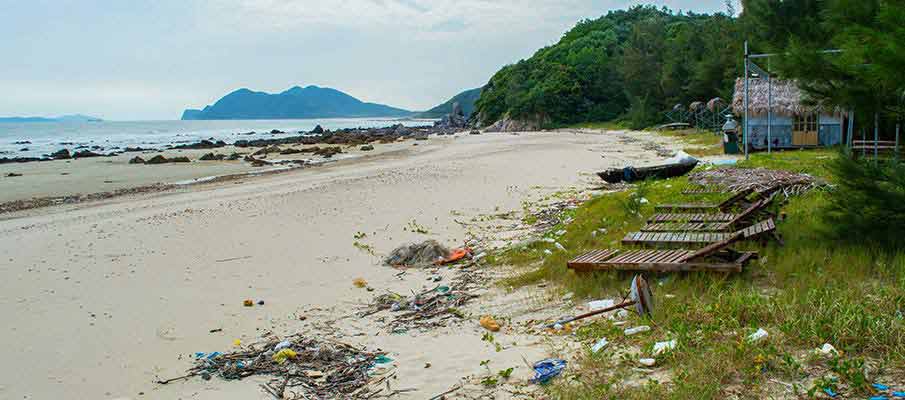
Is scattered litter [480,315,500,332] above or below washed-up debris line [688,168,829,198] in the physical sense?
below

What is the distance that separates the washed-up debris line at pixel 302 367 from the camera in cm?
501

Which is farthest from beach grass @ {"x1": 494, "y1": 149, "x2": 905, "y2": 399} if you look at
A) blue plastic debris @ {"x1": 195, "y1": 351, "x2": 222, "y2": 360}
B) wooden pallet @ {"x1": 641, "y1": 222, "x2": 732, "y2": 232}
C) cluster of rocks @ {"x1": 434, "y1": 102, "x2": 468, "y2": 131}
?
cluster of rocks @ {"x1": 434, "y1": 102, "x2": 468, "y2": 131}

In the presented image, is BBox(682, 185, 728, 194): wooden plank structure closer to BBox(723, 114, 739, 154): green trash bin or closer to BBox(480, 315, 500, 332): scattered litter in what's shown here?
BBox(480, 315, 500, 332): scattered litter

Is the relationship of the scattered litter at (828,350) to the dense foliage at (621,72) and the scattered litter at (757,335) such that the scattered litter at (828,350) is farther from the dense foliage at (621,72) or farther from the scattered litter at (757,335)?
the dense foliage at (621,72)

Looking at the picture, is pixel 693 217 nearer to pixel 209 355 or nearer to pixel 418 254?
pixel 418 254

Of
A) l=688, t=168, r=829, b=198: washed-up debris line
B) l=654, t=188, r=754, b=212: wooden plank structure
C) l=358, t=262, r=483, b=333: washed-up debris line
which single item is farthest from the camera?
l=688, t=168, r=829, b=198: washed-up debris line

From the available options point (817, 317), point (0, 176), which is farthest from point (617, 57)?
point (817, 317)

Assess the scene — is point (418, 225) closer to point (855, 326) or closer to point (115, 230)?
point (115, 230)

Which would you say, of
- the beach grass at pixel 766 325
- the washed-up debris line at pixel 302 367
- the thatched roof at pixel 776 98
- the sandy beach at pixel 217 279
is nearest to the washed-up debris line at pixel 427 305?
the sandy beach at pixel 217 279

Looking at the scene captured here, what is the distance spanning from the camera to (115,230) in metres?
12.9

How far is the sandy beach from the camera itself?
561cm

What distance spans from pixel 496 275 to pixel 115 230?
8.49m

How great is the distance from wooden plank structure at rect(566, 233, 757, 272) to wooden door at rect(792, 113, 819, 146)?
17519mm

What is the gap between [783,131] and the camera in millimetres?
22516
